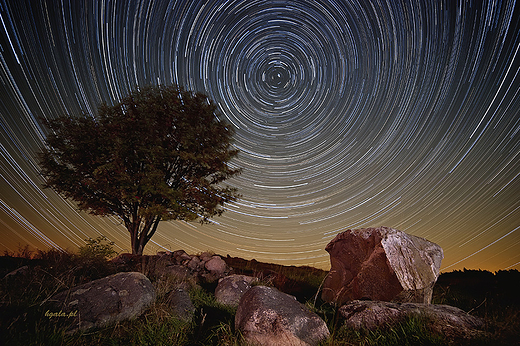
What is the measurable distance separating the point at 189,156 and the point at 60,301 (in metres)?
6.86

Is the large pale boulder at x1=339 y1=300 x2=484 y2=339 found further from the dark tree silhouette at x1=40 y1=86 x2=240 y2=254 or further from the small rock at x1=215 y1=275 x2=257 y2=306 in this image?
the dark tree silhouette at x1=40 y1=86 x2=240 y2=254

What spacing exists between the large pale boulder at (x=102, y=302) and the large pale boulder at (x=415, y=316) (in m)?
3.82

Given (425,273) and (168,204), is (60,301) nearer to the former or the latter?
(168,204)

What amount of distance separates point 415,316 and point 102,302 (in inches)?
206

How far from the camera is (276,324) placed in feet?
10.9

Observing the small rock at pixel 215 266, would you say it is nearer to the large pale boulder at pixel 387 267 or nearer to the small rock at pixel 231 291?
the small rock at pixel 231 291

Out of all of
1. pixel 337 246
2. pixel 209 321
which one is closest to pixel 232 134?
pixel 337 246

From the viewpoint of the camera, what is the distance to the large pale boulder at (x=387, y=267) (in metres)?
5.80

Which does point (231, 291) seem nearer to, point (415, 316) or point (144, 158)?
point (415, 316)

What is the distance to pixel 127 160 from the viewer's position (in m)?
10.4

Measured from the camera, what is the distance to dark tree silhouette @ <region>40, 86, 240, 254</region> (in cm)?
980

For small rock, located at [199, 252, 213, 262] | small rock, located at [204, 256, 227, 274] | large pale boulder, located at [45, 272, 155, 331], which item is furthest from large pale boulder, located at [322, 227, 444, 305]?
small rock, located at [199, 252, 213, 262]

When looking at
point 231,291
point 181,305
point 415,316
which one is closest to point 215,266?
point 231,291

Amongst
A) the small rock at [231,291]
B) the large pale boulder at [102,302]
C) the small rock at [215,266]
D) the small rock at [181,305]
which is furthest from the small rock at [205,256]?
the large pale boulder at [102,302]
